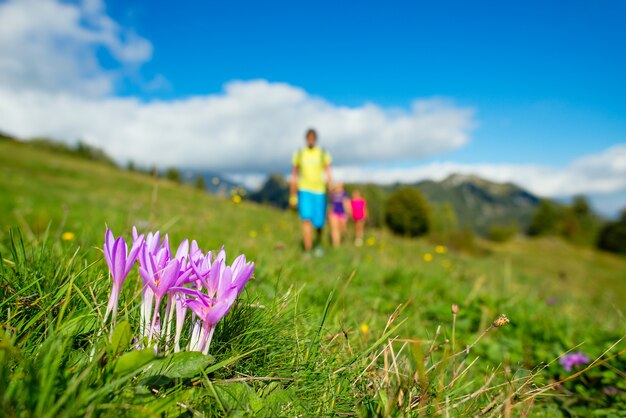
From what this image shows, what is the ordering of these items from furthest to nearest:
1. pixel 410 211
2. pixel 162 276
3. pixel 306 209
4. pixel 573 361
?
pixel 410 211
pixel 306 209
pixel 573 361
pixel 162 276

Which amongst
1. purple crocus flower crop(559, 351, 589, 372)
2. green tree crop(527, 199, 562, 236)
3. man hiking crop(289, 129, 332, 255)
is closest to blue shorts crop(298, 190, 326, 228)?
man hiking crop(289, 129, 332, 255)

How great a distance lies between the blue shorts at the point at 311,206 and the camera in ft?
28.1

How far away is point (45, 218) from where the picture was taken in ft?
19.7

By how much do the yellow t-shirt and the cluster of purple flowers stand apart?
7370 millimetres

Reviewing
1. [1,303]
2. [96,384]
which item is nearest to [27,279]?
[1,303]

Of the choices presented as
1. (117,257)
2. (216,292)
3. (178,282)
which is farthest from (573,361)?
(117,257)

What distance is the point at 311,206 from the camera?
864 centimetres

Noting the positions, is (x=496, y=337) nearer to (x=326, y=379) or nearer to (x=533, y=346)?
(x=533, y=346)

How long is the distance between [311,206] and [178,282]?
745 centimetres

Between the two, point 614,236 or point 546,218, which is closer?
point 614,236

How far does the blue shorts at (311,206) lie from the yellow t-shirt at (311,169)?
12 centimetres

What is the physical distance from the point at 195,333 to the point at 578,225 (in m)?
122

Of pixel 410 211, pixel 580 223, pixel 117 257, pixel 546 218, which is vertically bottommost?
pixel 580 223

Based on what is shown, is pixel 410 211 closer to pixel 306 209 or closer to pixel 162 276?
pixel 306 209
